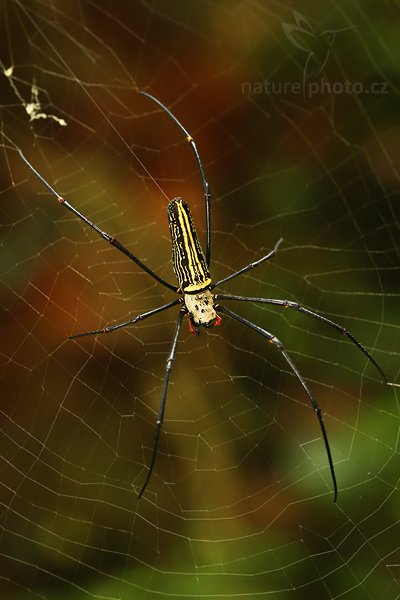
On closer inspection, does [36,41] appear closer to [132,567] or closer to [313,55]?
[313,55]

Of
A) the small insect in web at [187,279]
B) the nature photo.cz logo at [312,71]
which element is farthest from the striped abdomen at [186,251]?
the nature photo.cz logo at [312,71]

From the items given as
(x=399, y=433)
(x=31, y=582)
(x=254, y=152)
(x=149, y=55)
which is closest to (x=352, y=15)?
(x=254, y=152)

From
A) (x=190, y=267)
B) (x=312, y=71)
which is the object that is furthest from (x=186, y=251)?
(x=312, y=71)

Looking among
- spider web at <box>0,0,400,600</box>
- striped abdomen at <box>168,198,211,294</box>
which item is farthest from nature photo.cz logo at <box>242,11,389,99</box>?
striped abdomen at <box>168,198,211,294</box>

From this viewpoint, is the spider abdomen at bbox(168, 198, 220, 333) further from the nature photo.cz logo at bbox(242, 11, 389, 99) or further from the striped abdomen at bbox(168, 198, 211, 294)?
the nature photo.cz logo at bbox(242, 11, 389, 99)

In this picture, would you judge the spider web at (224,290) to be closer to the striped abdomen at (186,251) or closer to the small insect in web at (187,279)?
the small insect in web at (187,279)

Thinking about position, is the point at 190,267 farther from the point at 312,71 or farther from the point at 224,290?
the point at 312,71
